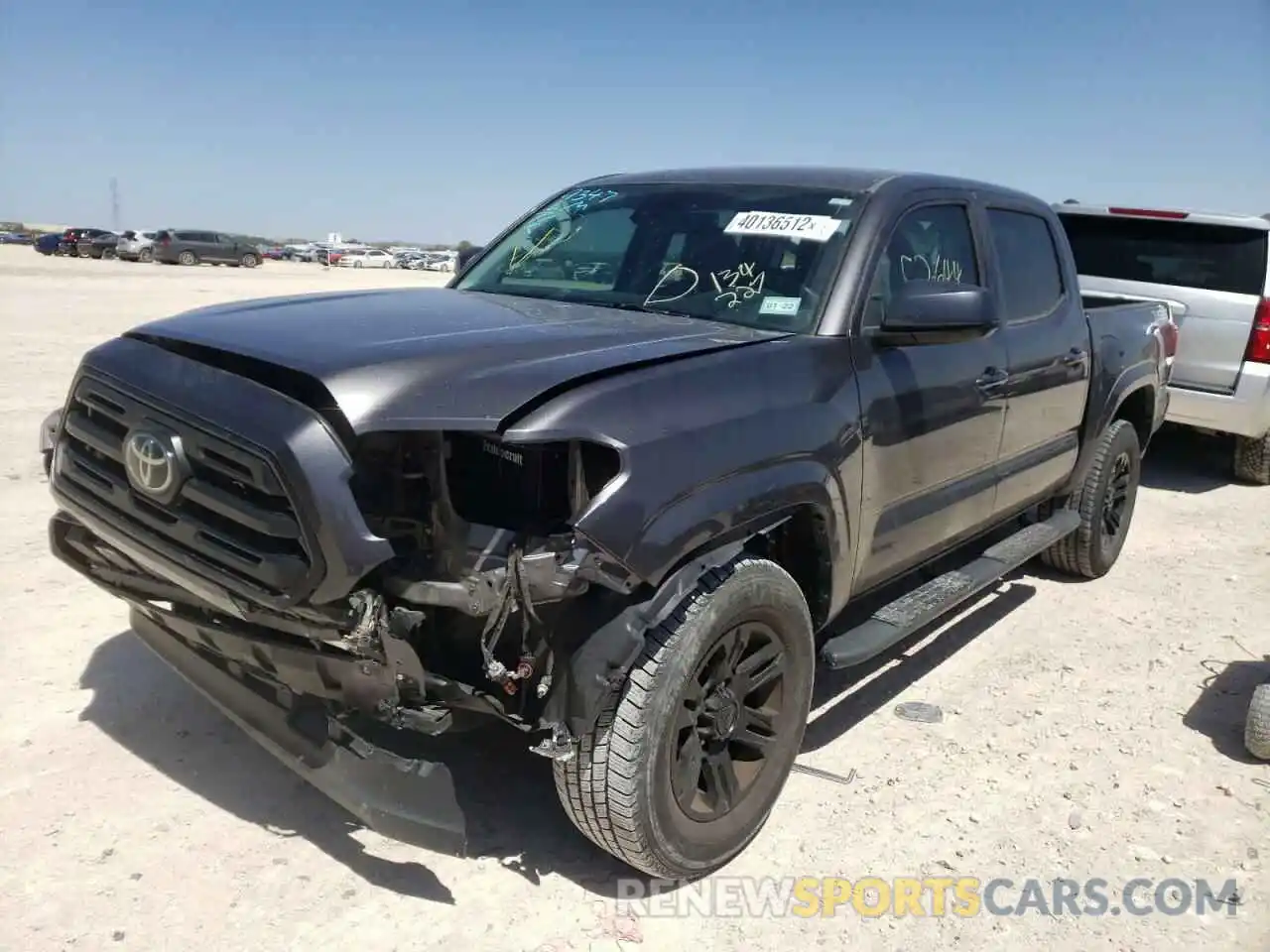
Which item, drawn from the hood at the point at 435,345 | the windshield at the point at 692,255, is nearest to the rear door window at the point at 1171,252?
the windshield at the point at 692,255

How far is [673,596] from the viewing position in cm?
255

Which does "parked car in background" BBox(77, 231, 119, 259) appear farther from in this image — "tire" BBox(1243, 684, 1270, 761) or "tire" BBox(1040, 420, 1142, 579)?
"tire" BBox(1243, 684, 1270, 761)

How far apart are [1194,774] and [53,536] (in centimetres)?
392

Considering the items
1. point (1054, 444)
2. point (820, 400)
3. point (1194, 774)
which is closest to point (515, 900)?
point (820, 400)

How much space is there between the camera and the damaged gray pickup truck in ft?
7.62

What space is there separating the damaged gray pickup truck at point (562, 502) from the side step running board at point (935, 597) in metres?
0.03

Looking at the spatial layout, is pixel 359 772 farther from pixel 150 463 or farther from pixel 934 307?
pixel 934 307

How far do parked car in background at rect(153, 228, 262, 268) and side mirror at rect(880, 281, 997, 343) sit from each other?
145 feet

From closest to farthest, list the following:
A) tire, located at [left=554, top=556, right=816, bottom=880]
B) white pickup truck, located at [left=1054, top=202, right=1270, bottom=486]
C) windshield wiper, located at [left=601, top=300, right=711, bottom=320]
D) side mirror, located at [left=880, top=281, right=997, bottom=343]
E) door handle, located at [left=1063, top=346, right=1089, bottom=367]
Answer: tire, located at [left=554, top=556, right=816, bottom=880]
side mirror, located at [left=880, top=281, right=997, bottom=343]
windshield wiper, located at [left=601, top=300, right=711, bottom=320]
door handle, located at [left=1063, top=346, right=1089, bottom=367]
white pickup truck, located at [left=1054, top=202, right=1270, bottom=486]

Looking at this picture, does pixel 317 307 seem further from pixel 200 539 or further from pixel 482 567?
pixel 482 567

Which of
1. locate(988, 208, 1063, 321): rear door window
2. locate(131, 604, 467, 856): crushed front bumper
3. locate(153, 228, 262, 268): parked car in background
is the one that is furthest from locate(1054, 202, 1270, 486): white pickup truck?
locate(153, 228, 262, 268): parked car in background

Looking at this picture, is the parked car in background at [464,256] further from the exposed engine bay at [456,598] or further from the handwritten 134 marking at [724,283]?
the exposed engine bay at [456,598]

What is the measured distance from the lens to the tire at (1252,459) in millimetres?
8109

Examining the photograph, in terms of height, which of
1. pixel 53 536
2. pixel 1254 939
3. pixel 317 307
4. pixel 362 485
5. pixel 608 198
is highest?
pixel 608 198
